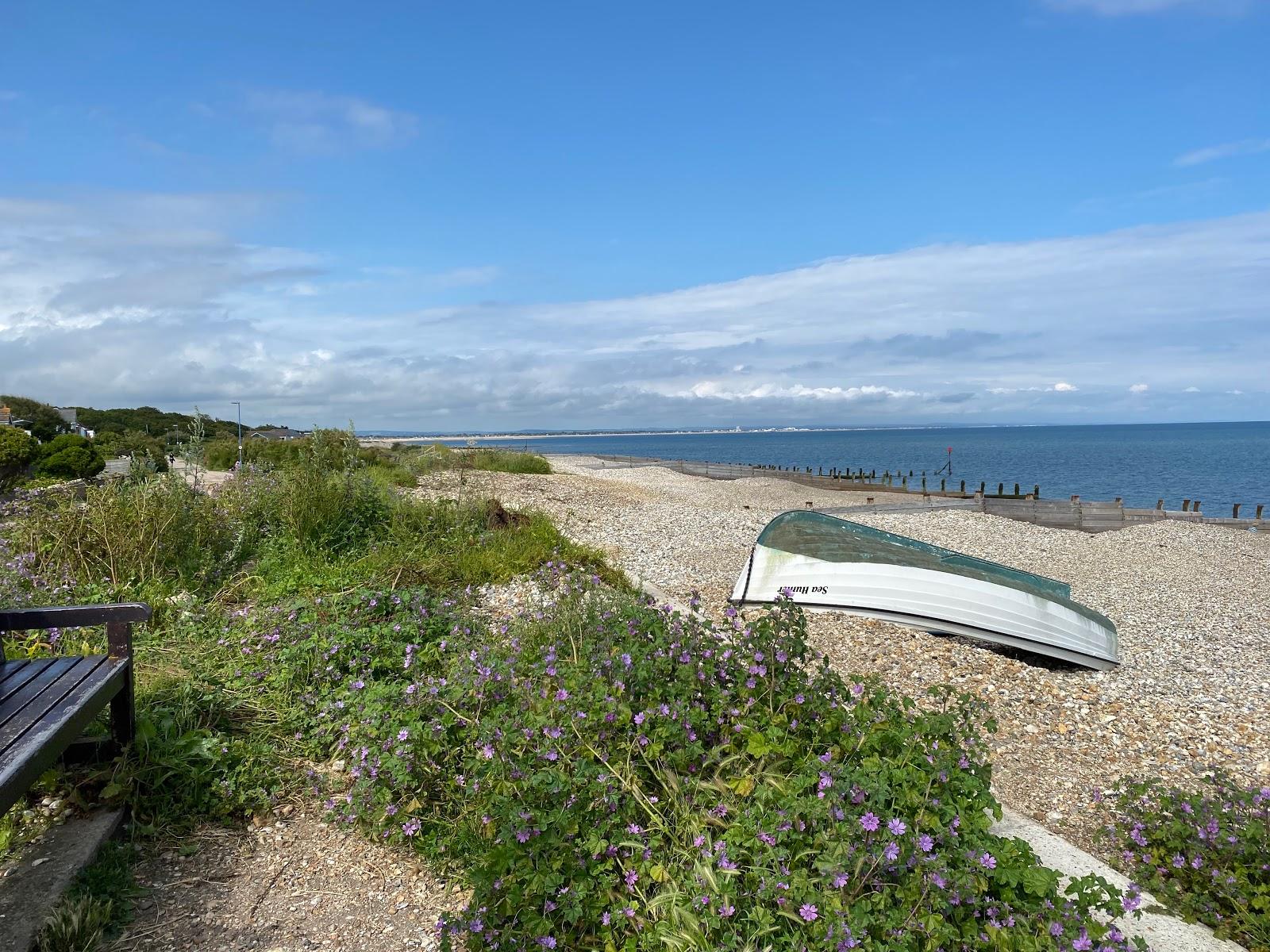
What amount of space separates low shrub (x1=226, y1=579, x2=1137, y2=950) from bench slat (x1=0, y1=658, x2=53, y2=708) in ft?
3.47

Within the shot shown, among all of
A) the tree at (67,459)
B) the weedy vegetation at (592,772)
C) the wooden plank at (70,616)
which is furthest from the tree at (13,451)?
the wooden plank at (70,616)

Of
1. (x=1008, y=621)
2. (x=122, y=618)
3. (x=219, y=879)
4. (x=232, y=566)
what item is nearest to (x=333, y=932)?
(x=219, y=879)

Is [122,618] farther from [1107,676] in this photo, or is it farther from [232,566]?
[1107,676]

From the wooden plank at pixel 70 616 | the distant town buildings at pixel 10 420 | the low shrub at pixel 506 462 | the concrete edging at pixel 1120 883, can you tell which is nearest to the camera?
the concrete edging at pixel 1120 883

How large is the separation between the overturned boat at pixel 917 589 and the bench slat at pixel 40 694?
14.7ft

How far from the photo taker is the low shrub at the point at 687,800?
2191 millimetres

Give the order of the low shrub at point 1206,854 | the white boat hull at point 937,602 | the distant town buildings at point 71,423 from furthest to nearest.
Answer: the distant town buildings at point 71,423, the white boat hull at point 937,602, the low shrub at point 1206,854

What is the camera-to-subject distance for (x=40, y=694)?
2801 mm

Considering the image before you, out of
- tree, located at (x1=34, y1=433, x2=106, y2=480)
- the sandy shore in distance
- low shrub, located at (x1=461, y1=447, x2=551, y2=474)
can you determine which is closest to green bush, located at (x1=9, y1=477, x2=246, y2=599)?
the sandy shore in distance

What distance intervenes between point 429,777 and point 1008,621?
4905 mm

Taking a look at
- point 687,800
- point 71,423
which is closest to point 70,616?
point 687,800

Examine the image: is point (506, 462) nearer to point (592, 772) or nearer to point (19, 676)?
point (19, 676)

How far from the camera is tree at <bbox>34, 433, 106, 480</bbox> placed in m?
16.0

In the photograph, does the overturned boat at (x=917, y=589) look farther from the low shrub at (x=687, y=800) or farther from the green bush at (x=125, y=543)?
the green bush at (x=125, y=543)
